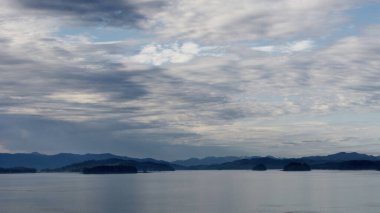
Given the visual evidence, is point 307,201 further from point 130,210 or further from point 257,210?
point 130,210

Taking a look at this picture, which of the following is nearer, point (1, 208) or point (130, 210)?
point (130, 210)

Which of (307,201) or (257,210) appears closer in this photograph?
(257,210)

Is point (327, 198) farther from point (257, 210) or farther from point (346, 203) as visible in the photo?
point (257, 210)

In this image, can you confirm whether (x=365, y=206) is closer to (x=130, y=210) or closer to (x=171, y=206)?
(x=171, y=206)

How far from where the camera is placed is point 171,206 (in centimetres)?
8150

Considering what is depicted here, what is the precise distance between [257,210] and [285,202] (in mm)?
14600

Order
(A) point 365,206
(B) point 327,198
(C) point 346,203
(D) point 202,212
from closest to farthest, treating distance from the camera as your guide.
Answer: (D) point 202,212 → (A) point 365,206 → (C) point 346,203 → (B) point 327,198

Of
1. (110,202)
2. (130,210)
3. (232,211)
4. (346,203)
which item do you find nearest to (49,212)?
(130,210)

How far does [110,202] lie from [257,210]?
2739cm

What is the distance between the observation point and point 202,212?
72625 millimetres

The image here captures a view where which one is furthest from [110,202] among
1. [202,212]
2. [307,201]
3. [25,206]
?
[307,201]

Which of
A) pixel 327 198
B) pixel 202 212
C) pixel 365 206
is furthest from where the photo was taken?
pixel 327 198

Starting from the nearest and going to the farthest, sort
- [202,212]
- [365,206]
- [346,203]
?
[202,212]
[365,206]
[346,203]

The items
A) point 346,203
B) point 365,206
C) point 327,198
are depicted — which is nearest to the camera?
A: point 365,206
